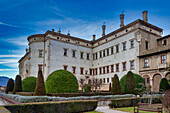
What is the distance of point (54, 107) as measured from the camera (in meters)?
10.3

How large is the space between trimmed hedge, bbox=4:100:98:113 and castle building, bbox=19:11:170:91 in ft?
56.7

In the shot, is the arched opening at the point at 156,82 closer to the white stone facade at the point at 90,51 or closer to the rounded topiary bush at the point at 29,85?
the white stone facade at the point at 90,51

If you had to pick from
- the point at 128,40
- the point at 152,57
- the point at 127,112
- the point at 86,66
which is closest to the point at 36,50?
the point at 86,66

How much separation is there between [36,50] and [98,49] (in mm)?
14265

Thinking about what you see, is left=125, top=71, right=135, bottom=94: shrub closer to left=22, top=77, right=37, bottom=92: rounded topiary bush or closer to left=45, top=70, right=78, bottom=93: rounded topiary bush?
left=45, top=70, right=78, bottom=93: rounded topiary bush

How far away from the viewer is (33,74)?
3544cm

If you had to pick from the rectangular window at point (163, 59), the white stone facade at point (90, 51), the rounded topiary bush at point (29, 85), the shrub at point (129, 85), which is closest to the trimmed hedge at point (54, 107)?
the shrub at point (129, 85)

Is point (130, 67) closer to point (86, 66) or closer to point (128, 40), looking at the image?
point (128, 40)

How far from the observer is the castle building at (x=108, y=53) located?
27.4m

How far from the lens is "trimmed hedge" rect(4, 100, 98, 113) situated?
29.6 ft

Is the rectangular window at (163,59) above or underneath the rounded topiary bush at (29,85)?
above

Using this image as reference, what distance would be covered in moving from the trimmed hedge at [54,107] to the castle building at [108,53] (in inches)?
680

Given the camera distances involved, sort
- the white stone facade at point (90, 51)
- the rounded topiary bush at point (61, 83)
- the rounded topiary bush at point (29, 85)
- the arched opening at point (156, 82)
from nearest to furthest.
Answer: the rounded topiary bush at point (61, 83), the rounded topiary bush at point (29, 85), the arched opening at point (156, 82), the white stone facade at point (90, 51)

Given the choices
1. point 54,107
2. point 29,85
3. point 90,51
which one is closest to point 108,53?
point 90,51
